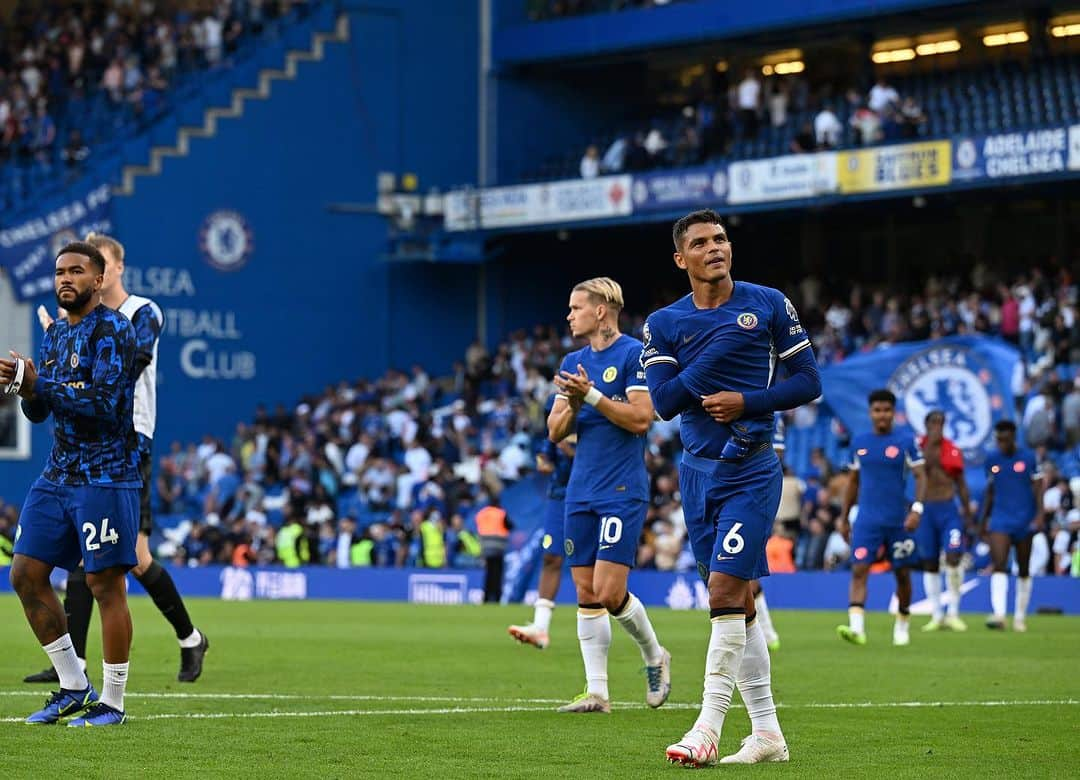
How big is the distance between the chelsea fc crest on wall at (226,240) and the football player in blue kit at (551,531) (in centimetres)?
2798

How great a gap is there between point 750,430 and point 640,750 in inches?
65.7

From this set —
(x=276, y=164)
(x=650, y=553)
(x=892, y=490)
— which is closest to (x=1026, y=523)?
(x=892, y=490)

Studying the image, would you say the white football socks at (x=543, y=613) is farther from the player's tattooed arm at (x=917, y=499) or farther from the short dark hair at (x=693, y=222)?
the short dark hair at (x=693, y=222)

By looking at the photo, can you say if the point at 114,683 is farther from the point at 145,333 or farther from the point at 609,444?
the point at 609,444

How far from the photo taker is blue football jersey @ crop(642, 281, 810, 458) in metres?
9.60

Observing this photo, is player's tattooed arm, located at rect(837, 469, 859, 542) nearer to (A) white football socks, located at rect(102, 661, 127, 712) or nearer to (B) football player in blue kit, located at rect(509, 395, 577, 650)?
(B) football player in blue kit, located at rect(509, 395, 577, 650)

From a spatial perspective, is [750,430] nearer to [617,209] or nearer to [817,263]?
[617,209]

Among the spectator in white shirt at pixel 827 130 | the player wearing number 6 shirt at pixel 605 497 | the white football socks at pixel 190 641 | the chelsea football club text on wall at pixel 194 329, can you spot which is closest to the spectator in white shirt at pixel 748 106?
the spectator in white shirt at pixel 827 130

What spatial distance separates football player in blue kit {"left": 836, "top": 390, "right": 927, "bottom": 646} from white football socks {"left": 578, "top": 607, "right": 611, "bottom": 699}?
747 cm

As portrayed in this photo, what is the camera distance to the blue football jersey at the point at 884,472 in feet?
64.2

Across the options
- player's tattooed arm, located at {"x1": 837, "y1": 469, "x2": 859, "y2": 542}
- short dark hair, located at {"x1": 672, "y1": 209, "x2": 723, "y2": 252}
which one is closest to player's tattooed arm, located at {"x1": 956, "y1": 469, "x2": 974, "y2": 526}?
player's tattooed arm, located at {"x1": 837, "y1": 469, "x2": 859, "y2": 542}

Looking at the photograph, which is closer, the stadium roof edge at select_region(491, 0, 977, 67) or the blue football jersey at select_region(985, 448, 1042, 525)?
the blue football jersey at select_region(985, 448, 1042, 525)

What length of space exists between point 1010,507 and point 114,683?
14.6m

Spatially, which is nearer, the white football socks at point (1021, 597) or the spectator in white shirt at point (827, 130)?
the white football socks at point (1021, 597)
